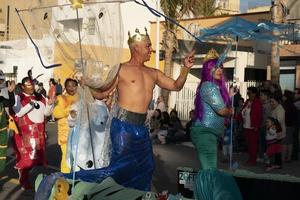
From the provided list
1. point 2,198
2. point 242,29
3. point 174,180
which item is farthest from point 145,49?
point 242,29

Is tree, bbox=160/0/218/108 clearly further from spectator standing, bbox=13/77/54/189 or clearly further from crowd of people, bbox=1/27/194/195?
crowd of people, bbox=1/27/194/195

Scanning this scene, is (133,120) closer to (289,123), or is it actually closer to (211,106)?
(211,106)

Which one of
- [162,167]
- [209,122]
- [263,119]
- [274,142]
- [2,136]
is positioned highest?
[209,122]

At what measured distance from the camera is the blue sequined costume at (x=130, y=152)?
15.4 feet

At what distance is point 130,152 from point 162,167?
5282 mm

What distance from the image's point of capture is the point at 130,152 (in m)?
4.75

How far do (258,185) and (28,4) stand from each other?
2643mm

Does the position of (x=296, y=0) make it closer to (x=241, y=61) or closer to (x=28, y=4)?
(x=241, y=61)

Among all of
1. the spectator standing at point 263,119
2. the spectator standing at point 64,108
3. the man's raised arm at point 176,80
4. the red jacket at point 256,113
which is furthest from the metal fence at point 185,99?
the man's raised arm at point 176,80

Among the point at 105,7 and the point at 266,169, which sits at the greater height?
the point at 105,7

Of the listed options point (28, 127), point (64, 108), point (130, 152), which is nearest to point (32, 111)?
point (28, 127)

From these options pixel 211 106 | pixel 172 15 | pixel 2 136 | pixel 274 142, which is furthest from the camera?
pixel 172 15

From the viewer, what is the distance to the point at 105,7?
4426 millimetres

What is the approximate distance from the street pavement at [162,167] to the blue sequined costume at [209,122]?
158cm
